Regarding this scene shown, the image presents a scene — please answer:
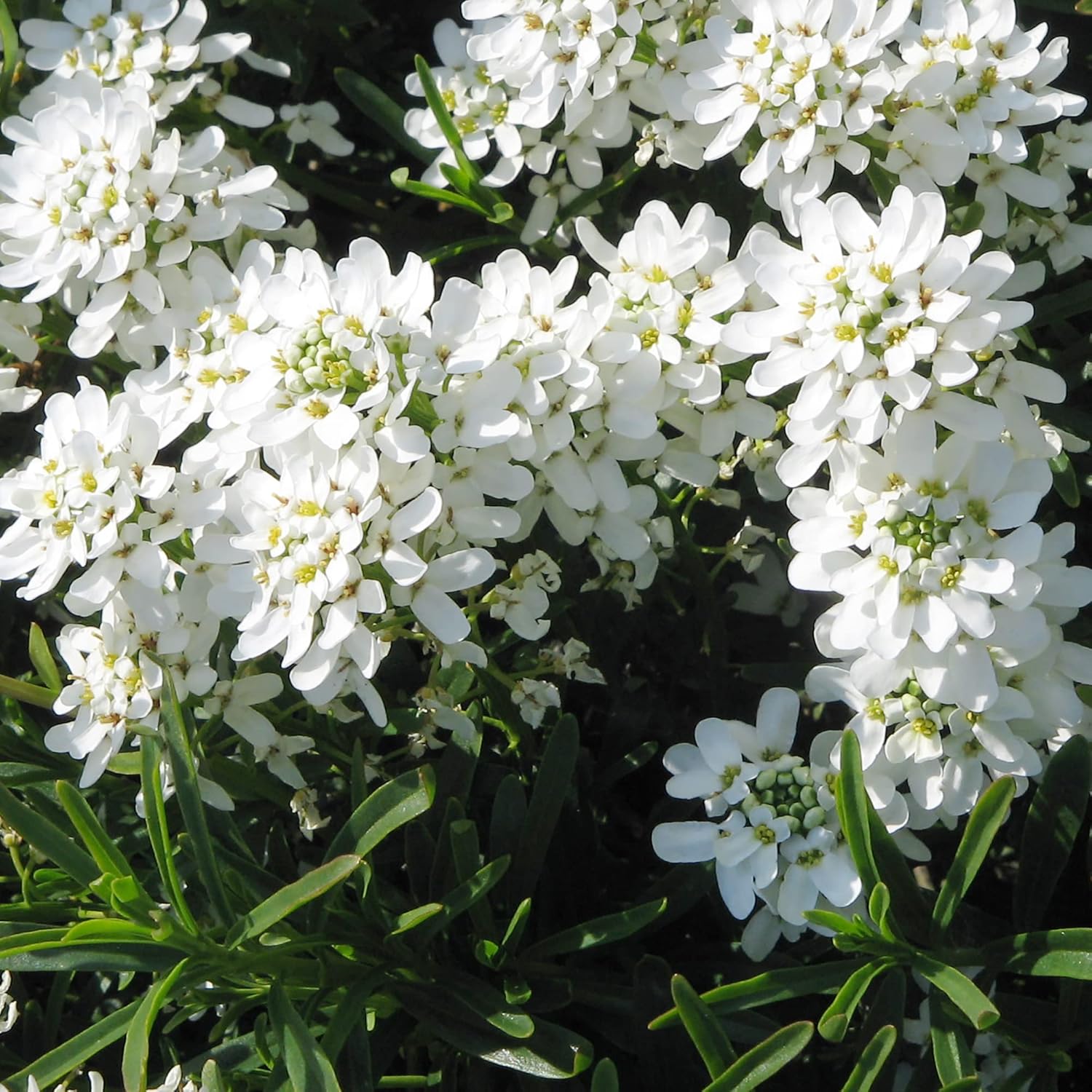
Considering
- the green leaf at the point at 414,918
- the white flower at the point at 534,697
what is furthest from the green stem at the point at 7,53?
the green leaf at the point at 414,918

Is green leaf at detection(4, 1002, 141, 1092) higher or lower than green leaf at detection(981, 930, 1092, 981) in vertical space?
lower

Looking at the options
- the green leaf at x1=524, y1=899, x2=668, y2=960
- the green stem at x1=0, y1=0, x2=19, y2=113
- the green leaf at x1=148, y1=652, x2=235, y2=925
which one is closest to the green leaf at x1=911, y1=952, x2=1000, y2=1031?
the green leaf at x1=524, y1=899, x2=668, y2=960

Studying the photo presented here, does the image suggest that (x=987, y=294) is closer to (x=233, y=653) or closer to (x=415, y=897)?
(x=233, y=653)

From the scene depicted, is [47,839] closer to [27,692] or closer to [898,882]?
[27,692]

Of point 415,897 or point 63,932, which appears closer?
point 63,932

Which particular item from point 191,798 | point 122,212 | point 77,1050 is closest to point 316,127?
point 122,212

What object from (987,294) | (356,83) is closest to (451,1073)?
(987,294)

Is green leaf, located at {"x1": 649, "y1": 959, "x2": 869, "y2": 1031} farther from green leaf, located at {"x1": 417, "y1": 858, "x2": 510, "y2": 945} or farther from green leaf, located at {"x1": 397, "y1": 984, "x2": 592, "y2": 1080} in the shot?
green leaf, located at {"x1": 417, "y1": 858, "x2": 510, "y2": 945}
